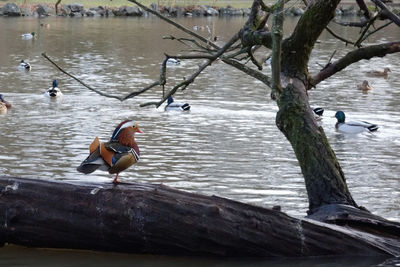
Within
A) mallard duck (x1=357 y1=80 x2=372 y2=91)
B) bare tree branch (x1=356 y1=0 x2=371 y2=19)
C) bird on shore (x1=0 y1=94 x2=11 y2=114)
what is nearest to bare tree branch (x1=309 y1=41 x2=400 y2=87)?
bare tree branch (x1=356 y1=0 x2=371 y2=19)

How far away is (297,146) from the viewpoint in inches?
301

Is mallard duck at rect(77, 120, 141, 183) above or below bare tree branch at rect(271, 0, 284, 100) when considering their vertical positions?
below

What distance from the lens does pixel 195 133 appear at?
14.5 m

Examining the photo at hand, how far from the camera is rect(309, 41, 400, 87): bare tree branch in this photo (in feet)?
24.3

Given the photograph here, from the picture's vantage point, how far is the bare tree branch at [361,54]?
739cm

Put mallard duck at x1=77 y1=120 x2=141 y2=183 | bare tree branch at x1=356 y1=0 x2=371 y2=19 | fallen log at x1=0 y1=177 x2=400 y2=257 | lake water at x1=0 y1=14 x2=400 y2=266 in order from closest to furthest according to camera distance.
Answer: fallen log at x1=0 y1=177 x2=400 y2=257, mallard duck at x1=77 y1=120 x2=141 y2=183, bare tree branch at x1=356 y1=0 x2=371 y2=19, lake water at x1=0 y1=14 x2=400 y2=266

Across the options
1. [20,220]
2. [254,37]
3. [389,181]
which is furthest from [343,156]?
[20,220]

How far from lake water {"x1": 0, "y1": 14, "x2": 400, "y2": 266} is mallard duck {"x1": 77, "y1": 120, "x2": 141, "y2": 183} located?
0.81m

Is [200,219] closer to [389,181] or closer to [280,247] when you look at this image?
[280,247]

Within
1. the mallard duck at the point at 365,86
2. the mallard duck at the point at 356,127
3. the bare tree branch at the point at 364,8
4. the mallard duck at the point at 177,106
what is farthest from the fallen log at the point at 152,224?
the mallard duck at the point at 365,86

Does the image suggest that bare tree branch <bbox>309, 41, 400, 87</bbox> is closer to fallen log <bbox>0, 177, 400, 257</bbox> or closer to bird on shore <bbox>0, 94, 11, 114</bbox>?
fallen log <bbox>0, 177, 400, 257</bbox>

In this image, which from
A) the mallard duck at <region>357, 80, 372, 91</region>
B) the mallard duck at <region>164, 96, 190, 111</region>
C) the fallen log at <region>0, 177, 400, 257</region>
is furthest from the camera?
the mallard duck at <region>357, 80, 372, 91</region>

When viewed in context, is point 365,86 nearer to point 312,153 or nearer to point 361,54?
point 361,54

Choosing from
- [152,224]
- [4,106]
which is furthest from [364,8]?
[4,106]
